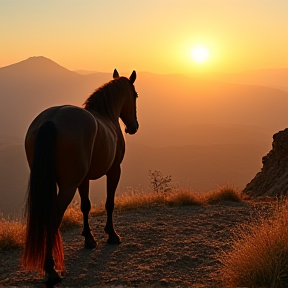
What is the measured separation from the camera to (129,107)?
6.80 m

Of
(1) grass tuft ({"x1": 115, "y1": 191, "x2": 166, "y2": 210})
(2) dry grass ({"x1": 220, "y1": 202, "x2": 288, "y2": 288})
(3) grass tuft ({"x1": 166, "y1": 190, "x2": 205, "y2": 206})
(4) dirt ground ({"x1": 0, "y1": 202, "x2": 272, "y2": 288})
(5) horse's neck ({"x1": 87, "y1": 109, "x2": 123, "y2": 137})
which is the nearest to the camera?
(2) dry grass ({"x1": 220, "y1": 202, "x2": 288, "y2": 288})

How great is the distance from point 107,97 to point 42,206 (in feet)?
7.81

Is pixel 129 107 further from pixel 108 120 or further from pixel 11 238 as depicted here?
pixel 11 238

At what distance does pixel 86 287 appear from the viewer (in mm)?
4445

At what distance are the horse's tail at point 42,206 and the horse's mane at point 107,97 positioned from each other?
1652mm

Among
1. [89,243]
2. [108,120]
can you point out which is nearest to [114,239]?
[89,243]

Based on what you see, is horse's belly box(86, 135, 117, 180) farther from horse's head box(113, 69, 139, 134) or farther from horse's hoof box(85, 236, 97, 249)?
horse's head box(113, 69, 139, 134)

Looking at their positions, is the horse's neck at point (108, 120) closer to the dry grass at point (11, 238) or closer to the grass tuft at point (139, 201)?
the dry grass at point (11, 238)

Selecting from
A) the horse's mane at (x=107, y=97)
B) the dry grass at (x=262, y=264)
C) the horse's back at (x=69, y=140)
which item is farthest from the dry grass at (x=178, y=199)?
the dry grass at (x=262, y=264)

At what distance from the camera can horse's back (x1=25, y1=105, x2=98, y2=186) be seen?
437 cm

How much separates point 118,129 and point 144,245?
5.76ft

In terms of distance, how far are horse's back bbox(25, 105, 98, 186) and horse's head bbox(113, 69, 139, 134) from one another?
6.51 ft

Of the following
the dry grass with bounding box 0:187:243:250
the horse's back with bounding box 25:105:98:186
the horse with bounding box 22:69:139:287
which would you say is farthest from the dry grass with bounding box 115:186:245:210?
the horse's back with bounding box 25:105:98:186

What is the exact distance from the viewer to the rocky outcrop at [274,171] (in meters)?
10.7
